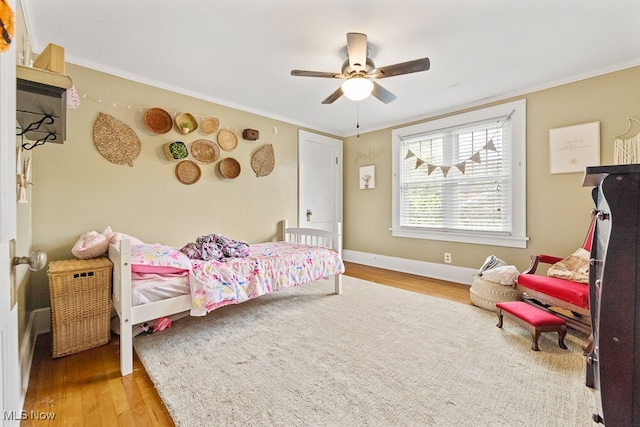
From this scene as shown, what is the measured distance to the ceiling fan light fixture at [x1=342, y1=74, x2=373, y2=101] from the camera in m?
2.31

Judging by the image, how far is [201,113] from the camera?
334 centimetres

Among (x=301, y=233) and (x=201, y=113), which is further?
(x=301, y=233)

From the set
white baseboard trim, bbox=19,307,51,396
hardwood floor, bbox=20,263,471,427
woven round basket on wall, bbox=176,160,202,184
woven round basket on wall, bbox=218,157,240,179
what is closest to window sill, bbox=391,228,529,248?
woven round basket on wall, bbox=218,157,240,179

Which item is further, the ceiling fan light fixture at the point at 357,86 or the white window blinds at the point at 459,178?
the white window blinds at the point at 459,178

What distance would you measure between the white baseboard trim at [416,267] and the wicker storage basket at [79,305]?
143 inches

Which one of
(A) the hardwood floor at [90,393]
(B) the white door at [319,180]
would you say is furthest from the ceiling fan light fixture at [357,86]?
(A) the hardwood floor at [90,393]

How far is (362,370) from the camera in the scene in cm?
177

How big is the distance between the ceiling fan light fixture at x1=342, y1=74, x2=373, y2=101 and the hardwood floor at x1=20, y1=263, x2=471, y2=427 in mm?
2513

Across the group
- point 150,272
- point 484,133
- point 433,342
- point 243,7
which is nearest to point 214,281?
point 150,272

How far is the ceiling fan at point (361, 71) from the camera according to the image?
6.68 feet

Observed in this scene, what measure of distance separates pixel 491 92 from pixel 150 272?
3943mm

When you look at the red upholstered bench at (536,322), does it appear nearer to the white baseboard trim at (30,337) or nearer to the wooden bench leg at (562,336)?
the wooden bench leg at (562,336)

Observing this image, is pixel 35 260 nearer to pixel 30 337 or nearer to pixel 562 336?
pixel 30 337

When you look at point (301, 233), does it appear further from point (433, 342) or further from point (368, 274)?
point (433, 342)
